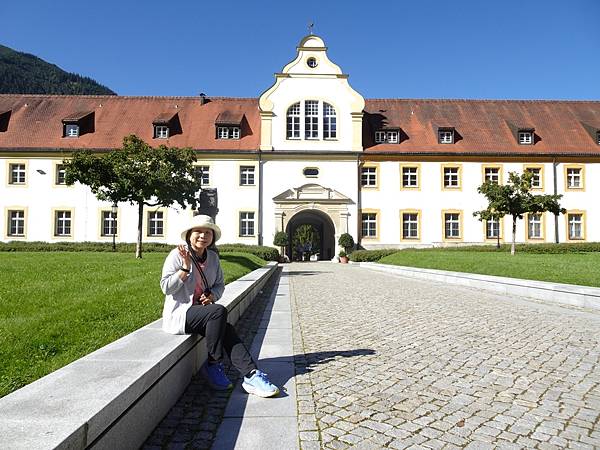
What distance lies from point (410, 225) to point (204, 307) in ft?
101

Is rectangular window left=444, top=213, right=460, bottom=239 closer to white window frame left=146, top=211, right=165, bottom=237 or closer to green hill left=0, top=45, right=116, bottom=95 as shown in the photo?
white window frame left=146, top=211, right=165, bottom=237

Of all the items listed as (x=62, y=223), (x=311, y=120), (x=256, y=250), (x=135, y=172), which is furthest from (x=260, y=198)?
(x=135, y=172)

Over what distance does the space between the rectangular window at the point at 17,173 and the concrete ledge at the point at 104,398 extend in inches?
Result: 1333

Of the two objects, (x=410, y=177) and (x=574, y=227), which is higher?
(x=410, y=177)

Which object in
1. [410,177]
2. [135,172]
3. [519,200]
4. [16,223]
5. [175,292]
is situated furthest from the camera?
[410,177]

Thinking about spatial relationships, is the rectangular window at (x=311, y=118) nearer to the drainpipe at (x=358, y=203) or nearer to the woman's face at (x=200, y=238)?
the drainpipe at (x=358, y=203)

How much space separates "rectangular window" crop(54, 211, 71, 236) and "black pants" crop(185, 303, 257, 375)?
3218 centimetres

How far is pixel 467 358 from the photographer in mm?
5512

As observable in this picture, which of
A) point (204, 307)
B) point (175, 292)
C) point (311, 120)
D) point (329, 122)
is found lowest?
point (204, 307)

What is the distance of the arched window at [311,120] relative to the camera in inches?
1341

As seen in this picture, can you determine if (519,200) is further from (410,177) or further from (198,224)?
(198,224)

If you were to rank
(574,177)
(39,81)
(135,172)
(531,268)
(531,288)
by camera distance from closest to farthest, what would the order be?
(531,288)
(531,268)
(135,172)
(574,177)
(39,81)

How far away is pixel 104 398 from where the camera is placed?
8.55ft

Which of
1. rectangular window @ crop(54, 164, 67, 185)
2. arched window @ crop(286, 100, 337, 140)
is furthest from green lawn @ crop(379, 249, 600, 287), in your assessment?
rectangular window @ crop(54, 164, 67, 185)
